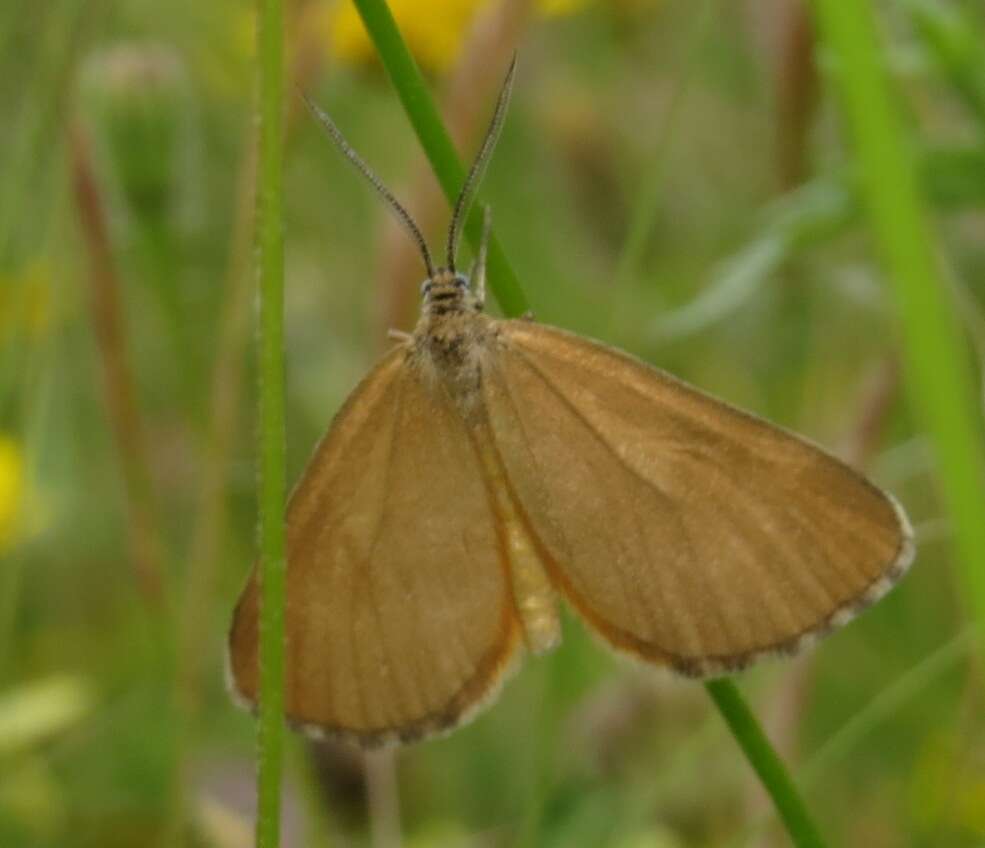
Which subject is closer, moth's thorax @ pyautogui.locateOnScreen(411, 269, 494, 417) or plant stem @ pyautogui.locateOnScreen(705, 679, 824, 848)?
plant stem @ pyautogui.locateOnScreen(705, 679, 824, 848)

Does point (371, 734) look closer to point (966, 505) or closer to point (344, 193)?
point (966, 505)

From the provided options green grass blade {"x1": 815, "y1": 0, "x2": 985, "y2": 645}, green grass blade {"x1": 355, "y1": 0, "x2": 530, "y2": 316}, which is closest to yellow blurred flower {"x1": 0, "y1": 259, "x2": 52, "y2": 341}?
green grass blade {"x1": 355, "y1": 0, "x2": 530, "y2": 316}

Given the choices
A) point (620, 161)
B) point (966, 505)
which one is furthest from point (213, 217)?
point (966, 505)

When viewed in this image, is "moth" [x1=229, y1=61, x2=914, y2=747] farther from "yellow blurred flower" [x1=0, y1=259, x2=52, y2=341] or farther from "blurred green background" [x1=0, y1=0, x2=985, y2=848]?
"yellow blurred flower" [x1=0, y1=259, x2=52, y2=341]

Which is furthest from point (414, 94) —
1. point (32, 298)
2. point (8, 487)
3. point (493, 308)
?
point (493, 308)

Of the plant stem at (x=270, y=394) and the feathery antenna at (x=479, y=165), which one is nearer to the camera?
the plant stem at (x=270, y=394)

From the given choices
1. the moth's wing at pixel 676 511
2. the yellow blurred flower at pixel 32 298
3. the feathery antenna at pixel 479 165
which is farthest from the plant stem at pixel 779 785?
the yellow blurred flower at pixel 32 298

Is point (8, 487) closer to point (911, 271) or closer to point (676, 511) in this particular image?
point (676, 511)

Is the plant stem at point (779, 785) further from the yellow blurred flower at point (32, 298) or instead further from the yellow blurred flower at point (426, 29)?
the yellow blurred flower at point (426, 29)
